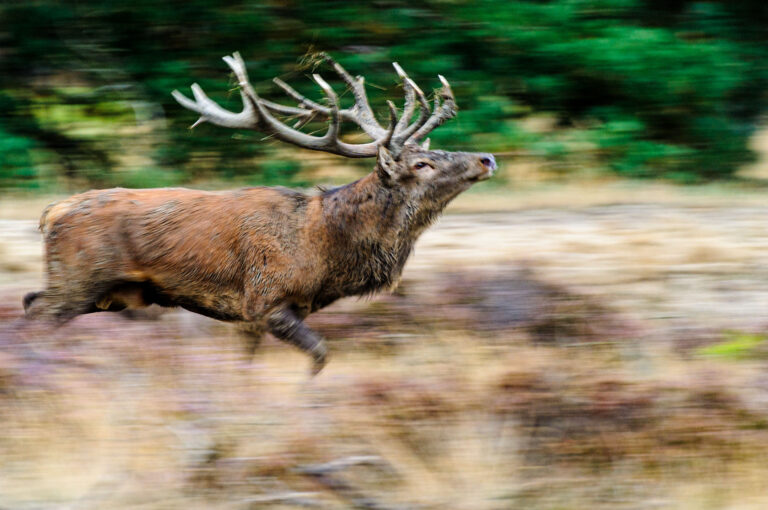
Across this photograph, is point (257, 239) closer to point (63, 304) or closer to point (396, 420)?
point (63, 304)

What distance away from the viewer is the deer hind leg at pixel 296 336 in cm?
706

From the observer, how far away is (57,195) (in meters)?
12.2

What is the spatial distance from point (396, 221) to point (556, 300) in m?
1.56

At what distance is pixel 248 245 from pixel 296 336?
0.68 metres

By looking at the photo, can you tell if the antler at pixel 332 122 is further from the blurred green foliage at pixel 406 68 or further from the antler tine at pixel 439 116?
the blurred green foliage at pixel 406 68

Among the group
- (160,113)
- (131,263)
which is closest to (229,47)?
(160,113)

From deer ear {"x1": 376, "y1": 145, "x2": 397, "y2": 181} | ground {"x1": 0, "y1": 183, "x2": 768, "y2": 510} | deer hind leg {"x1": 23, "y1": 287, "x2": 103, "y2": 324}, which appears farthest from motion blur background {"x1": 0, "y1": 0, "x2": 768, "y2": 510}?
deer ear {"x1": 376, "y1": 145, "x2": 397, "y2": 181}

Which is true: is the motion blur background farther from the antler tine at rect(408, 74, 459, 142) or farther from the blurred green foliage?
the antler tine at rect(408, 74, 459, 142)

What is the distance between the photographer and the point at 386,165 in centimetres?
730

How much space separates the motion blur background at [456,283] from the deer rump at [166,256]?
0.29 meters

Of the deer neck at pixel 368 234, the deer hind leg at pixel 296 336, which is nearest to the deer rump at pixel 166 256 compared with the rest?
the deer hind leg at pixel 296 336

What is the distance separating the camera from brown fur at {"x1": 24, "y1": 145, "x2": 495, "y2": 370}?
711cm

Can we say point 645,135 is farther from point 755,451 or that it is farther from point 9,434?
point 9,434

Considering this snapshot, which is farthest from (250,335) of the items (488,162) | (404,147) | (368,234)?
(488,162)
